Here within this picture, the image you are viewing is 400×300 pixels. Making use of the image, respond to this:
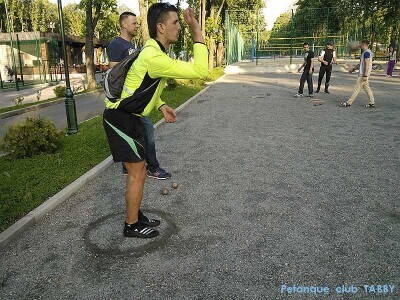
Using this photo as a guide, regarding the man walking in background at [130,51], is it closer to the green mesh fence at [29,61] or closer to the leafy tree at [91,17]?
the leafy tree at [91,17]

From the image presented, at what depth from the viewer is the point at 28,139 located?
6.50 metres

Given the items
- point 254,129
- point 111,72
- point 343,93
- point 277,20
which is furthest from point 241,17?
point 277,20

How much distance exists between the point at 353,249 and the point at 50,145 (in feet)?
18.6

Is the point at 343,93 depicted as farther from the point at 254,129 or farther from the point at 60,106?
the point at 60,106

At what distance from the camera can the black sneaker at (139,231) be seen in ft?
11.8

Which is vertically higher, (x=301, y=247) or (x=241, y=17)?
(x=241, y=17)

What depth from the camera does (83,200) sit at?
468cm

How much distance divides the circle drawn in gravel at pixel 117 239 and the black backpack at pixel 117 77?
1442mm

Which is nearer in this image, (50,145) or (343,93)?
(50,145)

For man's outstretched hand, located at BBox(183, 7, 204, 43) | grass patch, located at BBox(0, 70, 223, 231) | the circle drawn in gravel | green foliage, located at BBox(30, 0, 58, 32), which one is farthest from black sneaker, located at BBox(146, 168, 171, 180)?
green foliage, located at BBox(30, 0, 58, 32)

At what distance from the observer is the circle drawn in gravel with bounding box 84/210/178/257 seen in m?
3.41

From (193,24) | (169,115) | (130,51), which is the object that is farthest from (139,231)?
(130,51)

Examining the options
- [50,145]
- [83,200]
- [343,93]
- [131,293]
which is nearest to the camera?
[131,293]

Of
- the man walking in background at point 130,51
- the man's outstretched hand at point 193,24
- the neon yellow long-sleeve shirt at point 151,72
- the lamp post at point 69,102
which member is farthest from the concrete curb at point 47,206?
the lamp post at point 69,102
